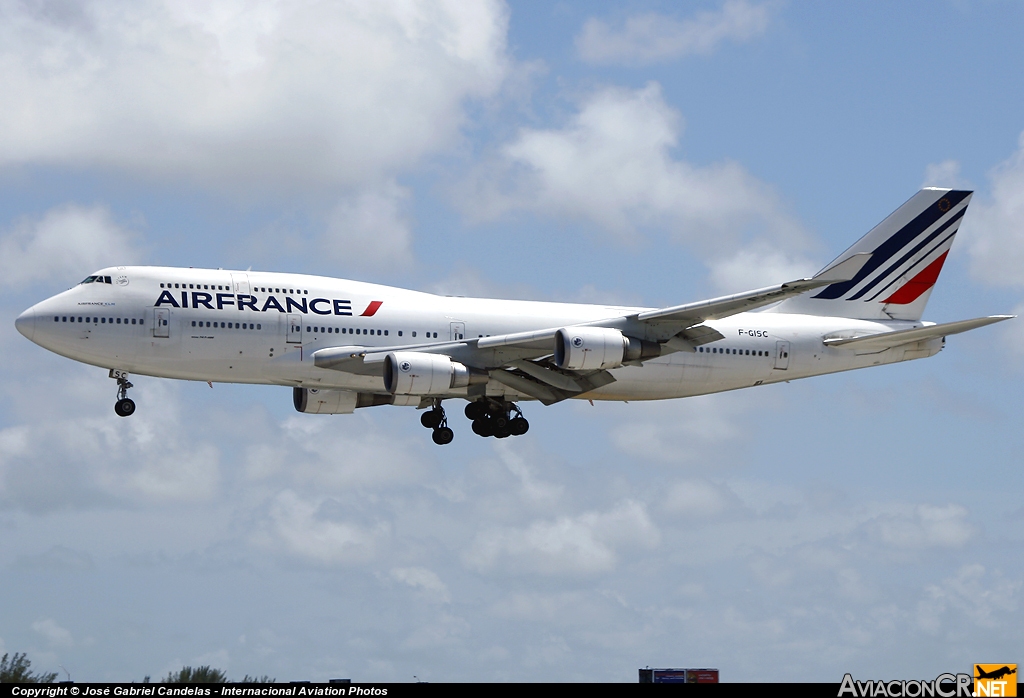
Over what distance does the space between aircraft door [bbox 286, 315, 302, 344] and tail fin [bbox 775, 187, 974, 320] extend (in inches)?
866

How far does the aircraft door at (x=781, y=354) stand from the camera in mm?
56594

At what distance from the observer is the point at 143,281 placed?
4894 cm

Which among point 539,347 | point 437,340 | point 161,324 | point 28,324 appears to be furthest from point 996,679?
point 28,324

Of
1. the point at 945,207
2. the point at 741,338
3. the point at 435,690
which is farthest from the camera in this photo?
the point at 945,207

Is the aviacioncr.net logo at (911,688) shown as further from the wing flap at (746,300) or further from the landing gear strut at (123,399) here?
the landing gear strut at (123,399)

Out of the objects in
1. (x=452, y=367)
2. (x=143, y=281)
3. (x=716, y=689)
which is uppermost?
(x=143, y=281)

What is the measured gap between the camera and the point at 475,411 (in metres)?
56.4

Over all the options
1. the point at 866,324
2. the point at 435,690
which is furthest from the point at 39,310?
the point at 866,324

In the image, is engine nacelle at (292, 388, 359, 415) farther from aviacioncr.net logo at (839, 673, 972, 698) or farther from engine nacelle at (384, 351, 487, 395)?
aviacioncr.net logo at (839, 673, 972, 698)

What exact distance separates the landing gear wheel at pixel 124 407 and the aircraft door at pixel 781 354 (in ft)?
87.7

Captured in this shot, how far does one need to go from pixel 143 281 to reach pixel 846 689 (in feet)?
98.9

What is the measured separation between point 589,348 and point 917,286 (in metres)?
19.9

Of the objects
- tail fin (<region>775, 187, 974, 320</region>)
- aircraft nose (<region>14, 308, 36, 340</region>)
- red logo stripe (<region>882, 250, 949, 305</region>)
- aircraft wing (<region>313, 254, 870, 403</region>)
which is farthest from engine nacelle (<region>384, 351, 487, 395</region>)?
red logo stripe (<region>882, 250, 949, 305</region>)

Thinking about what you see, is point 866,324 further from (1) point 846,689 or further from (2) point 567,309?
(1) point 846,689
